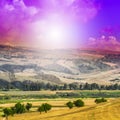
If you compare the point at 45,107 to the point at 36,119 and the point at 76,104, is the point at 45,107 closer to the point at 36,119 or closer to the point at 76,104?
the point at 76,104

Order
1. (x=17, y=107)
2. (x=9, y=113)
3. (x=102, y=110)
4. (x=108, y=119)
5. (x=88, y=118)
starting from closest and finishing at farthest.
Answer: (x=108, y=119)
(x=88, y=118)
(x=102, y=110)
(x=9, y=113)
(x=17, y=107)

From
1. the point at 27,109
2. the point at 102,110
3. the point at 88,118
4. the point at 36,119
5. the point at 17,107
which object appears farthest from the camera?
the point at 27,109

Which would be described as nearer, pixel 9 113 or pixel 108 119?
pixel 108 119

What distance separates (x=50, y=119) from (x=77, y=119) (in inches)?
316

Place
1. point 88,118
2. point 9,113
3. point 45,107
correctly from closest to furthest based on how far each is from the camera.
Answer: point 88,118, point 9,113, point 45,107

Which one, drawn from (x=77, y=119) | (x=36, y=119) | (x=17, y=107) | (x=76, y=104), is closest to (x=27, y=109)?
(x=17, y=107)

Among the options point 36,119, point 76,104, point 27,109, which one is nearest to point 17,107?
point 27,109

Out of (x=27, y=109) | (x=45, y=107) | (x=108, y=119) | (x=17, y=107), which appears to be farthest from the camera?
(x=27, y=109)

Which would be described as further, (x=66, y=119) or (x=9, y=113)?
(x=9, y=113)

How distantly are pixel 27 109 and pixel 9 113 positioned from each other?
1397 inches

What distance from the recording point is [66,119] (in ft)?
213

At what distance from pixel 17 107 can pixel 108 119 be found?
117m

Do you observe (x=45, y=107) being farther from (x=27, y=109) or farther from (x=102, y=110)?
(x=102, y=110)

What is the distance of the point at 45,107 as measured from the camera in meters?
159
